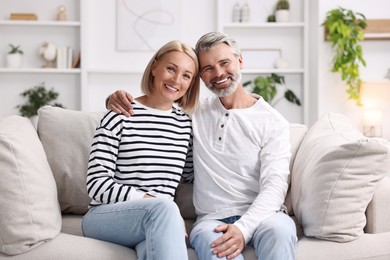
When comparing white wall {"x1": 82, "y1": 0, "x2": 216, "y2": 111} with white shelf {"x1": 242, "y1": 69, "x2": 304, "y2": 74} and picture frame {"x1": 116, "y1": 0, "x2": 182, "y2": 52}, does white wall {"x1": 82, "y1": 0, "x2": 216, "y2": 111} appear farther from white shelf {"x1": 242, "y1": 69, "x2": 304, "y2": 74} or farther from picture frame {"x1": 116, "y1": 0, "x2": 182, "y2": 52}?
white shelf {"x1": 242, "y1": 69, "x2": 304, "y2": 74}

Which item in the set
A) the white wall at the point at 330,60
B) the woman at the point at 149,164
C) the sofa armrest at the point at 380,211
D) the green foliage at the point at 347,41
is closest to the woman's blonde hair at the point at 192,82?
the woman at the point at 149,164

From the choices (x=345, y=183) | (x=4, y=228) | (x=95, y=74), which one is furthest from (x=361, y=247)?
(x=95, y=74)

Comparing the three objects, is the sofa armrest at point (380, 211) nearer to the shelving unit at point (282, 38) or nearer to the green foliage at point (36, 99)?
the shelving unit at point (282, 38)

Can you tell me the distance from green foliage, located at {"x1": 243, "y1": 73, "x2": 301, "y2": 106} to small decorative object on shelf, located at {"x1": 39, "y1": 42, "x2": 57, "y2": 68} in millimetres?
1756

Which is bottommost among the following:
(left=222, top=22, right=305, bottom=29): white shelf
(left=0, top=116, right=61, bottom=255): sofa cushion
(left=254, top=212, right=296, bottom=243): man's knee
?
(left=254, top=212, right=296, bottom=243): man's knee

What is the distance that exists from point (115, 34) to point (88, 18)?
0.91ft

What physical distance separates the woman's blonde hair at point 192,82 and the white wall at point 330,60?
117 inches

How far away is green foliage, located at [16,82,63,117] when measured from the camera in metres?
5.33

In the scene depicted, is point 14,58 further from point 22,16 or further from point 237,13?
point 237,13

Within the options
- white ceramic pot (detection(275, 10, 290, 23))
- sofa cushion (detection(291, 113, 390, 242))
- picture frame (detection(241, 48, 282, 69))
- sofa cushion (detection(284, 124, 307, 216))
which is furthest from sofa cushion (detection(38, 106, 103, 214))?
white ceramic pot (detection(275, 10, 290, 23))

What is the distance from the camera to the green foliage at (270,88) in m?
5.38

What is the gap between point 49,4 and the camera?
5.43 meters

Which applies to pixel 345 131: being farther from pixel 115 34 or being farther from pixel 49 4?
pixel 49 4

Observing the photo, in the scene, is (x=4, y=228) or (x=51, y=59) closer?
(x=4, y=228)
